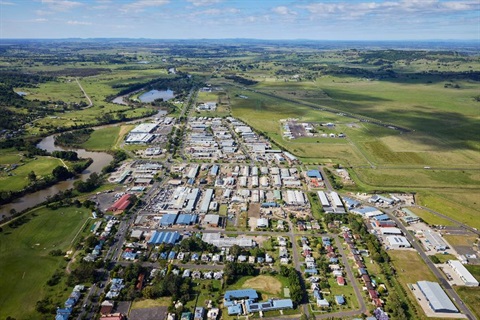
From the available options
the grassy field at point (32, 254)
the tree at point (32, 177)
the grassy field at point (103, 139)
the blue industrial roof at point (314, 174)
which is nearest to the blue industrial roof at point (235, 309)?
the grassy field at point (32, 254)

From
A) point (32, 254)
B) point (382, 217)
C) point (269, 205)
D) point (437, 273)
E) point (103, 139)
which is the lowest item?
point (437, 273)

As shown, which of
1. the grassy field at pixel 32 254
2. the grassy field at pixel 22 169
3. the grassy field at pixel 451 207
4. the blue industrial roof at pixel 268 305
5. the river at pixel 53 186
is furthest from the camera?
the grassy field at pixel 22 169

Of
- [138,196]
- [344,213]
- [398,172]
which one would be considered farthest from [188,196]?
[398,172]

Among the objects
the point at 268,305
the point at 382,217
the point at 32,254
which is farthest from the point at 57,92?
the point at 268,305

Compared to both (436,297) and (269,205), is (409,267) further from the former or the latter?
(269,205)

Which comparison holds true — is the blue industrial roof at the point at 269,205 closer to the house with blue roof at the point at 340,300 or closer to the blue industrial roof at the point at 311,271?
the blue industrial roof at the point at 311,271

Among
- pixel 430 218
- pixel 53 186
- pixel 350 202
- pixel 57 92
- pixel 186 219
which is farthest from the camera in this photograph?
pixel 57 92
